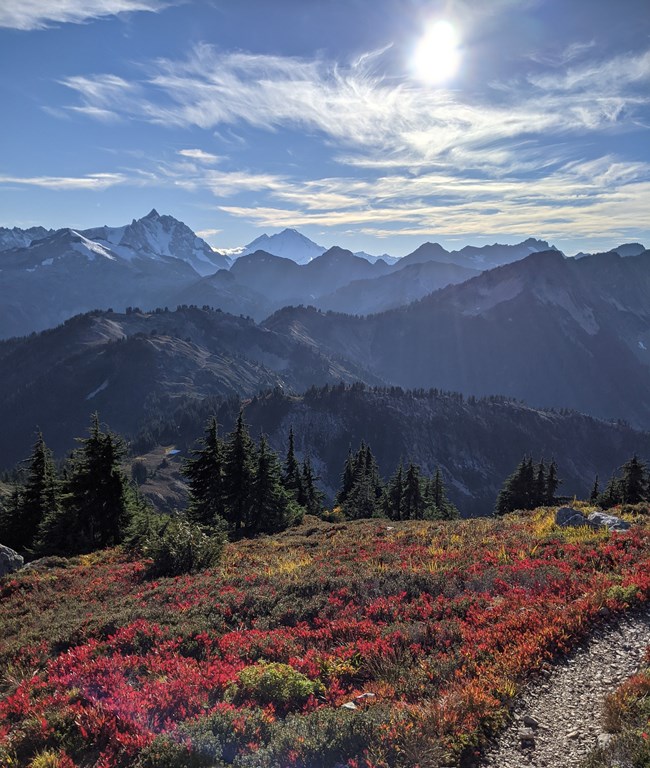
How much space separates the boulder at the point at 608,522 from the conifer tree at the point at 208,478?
32.3 meters

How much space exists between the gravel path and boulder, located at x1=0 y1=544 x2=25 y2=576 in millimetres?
24190

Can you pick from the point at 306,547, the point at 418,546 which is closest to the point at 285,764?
the point at 418,546

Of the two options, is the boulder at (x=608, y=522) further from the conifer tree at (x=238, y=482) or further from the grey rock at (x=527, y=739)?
the conifer tree at (x=238, y=482)

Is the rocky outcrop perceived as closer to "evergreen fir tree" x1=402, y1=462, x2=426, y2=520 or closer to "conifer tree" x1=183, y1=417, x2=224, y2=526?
"conifer tree" x1=183, y1=417, x2=224, y2=526

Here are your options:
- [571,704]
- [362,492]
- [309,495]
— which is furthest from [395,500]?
[571,704]

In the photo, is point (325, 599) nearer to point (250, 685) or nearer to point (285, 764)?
point (250, 685)

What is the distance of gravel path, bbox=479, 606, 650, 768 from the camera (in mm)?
7797

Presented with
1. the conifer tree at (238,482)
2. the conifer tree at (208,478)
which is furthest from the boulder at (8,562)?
the conifer tree at (238,482)

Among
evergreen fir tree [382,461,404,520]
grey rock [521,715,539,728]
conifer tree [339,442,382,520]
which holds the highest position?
grey rock [521,715,539,728]

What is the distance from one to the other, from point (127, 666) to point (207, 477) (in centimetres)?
3459

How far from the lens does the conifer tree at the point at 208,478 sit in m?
44.8

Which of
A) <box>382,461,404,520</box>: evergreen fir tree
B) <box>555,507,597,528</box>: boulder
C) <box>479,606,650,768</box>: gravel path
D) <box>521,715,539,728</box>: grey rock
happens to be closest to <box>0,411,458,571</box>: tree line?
<box>382,461,404,520</box>: evergreen fir tree

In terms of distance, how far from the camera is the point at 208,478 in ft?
149

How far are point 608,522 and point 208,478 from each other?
34.2 m
